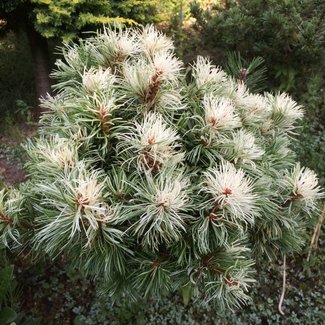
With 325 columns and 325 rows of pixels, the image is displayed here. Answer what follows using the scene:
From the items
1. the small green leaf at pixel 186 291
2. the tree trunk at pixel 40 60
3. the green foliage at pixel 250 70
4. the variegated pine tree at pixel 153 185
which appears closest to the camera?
the variegated pine tree at pixel 153 185

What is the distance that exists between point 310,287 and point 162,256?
1.93m

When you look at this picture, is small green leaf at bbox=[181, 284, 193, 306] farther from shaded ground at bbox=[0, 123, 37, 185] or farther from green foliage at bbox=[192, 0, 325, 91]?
green foliage at bbox=[192, 0, 325, 91]

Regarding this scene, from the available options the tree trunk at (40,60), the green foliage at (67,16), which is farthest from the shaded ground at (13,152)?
the green foliage at (67,16)

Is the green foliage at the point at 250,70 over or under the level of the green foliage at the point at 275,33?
under

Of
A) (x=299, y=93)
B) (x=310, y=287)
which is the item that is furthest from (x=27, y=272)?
(x=299, y=93)

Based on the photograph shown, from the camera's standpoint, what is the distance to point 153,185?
1364mm

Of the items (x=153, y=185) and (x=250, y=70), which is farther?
(x=250, y=70)

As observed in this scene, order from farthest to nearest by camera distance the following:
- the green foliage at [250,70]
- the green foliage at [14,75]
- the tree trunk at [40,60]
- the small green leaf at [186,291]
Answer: the green foliage at [14,75] < the tree trunk at [40,60] < the green foliage at [250,70] < the small green leaf at [186,291]

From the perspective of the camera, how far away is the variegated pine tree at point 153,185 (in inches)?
54.4

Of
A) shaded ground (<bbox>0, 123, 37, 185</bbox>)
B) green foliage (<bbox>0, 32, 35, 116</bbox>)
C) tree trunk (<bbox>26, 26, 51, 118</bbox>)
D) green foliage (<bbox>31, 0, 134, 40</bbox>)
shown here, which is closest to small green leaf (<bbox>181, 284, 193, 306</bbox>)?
shaded ground (<bbox>0, 123, 37, 185</bbox>)

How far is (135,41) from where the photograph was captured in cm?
190

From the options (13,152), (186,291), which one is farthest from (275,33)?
(13,152)

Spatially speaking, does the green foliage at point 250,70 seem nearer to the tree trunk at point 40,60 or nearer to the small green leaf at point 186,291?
the tree trunk at point 40,60

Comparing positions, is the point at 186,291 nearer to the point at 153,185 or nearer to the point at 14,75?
the point at 153,185
